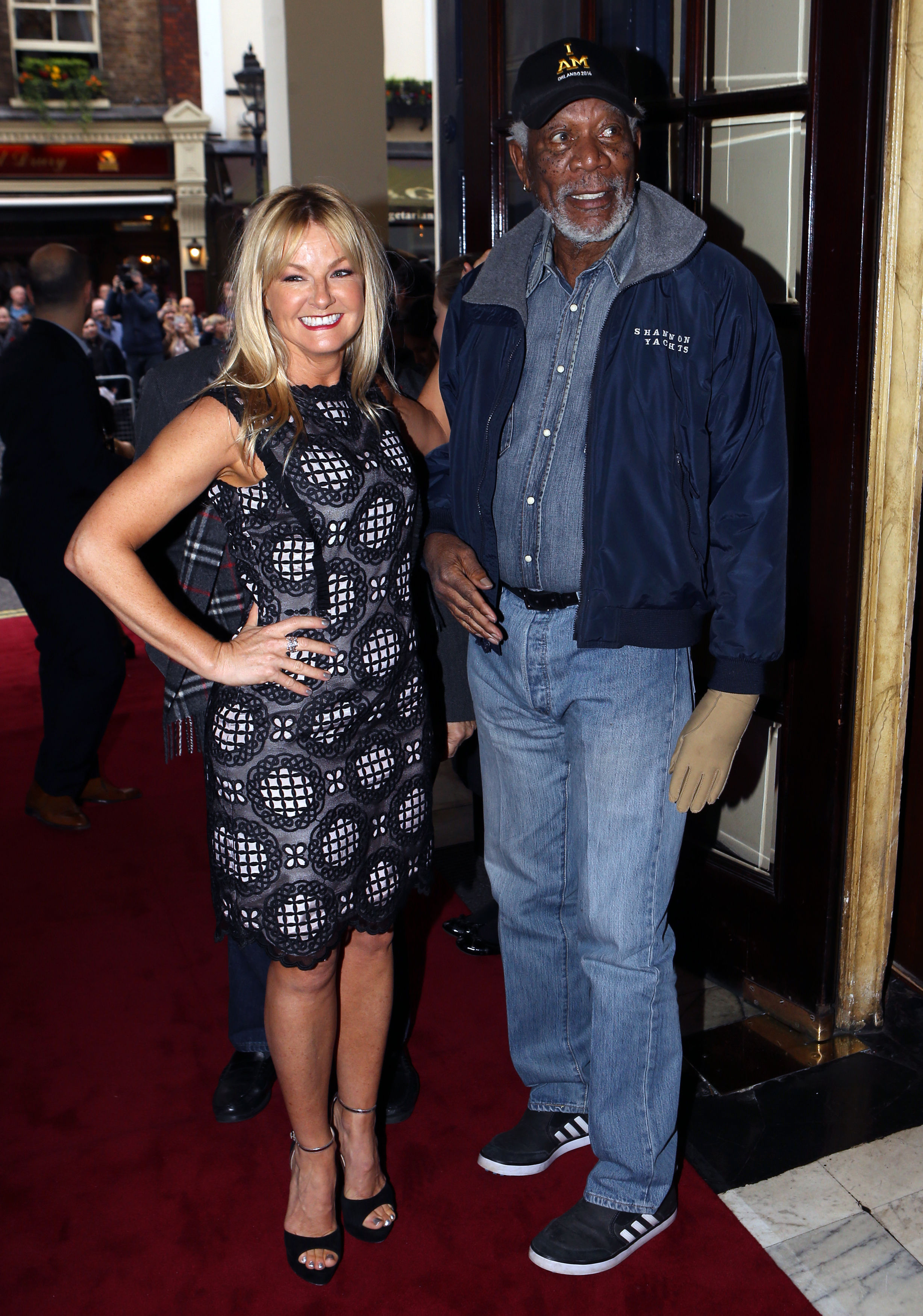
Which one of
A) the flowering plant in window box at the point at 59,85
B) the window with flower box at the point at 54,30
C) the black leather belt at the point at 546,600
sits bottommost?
the black leather belt at the point at 546,600

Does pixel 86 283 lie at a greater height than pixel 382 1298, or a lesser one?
greater

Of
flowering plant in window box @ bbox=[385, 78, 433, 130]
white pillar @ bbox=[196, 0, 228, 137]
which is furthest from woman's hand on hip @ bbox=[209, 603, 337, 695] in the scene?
white pillar @ bbox=[196, 0, 228, 137]

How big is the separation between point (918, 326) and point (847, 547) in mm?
444

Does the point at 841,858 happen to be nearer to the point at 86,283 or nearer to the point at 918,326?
the point at 918,326

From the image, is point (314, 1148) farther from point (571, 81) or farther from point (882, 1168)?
point (571, 81)

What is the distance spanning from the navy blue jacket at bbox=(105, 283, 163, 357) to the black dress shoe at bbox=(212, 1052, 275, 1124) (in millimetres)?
11565

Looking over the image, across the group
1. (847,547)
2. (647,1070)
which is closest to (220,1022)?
(647,1070)

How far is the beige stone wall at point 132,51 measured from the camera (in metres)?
16.7

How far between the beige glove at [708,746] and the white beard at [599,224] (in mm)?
745

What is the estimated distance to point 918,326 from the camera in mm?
2172

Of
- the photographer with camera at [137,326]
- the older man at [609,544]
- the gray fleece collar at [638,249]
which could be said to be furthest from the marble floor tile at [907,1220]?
the photographer with camera at [137,326]

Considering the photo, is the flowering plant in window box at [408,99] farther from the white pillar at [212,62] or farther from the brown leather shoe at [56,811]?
the brown leather shoe at [56,811]

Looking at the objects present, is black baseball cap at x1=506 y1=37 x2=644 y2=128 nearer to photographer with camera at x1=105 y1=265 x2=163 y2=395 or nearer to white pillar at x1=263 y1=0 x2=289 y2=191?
white pillar at x1=263 y1=0 x2=289 y2=191

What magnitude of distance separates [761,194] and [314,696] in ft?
4.99
